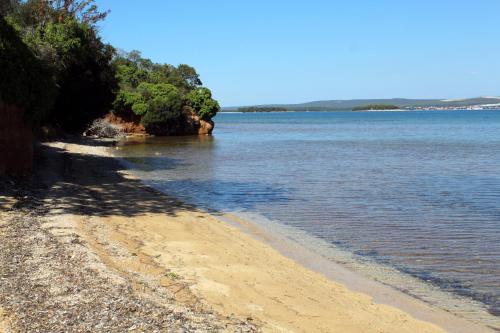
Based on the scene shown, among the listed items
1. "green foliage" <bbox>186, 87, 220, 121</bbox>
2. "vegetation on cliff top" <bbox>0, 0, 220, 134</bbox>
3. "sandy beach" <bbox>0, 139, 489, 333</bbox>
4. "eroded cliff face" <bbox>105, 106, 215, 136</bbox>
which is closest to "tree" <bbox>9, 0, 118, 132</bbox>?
"vegetation on cliff top" <bbox>0, 0, 220, 134</bbox>

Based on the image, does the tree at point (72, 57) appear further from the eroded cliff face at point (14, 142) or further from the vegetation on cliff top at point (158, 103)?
the vegetation on cliff top at point (158, 103)

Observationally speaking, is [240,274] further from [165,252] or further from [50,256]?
[50,256]

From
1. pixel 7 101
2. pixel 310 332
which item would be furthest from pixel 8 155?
pixel 310 332

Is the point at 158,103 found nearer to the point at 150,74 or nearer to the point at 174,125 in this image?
the point at 174,125

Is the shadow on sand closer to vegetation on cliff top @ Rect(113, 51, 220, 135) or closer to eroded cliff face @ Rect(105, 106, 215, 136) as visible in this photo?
vegetation on cliff top @ Rect(113, 51, 220, 135)

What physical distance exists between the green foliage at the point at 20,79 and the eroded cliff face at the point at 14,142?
391mm

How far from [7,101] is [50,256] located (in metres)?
9.18

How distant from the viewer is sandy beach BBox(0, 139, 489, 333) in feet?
18.7

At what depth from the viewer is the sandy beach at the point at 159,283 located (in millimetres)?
5699

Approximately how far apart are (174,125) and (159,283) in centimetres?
5557

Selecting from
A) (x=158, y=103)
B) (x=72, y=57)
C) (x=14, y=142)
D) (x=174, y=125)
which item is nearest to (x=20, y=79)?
(x=14, y=142)

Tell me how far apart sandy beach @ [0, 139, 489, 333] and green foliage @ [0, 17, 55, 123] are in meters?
4.70

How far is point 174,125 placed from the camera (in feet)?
203

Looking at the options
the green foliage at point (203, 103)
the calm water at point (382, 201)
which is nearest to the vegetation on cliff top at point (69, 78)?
the green foliage at point (203, 103)
